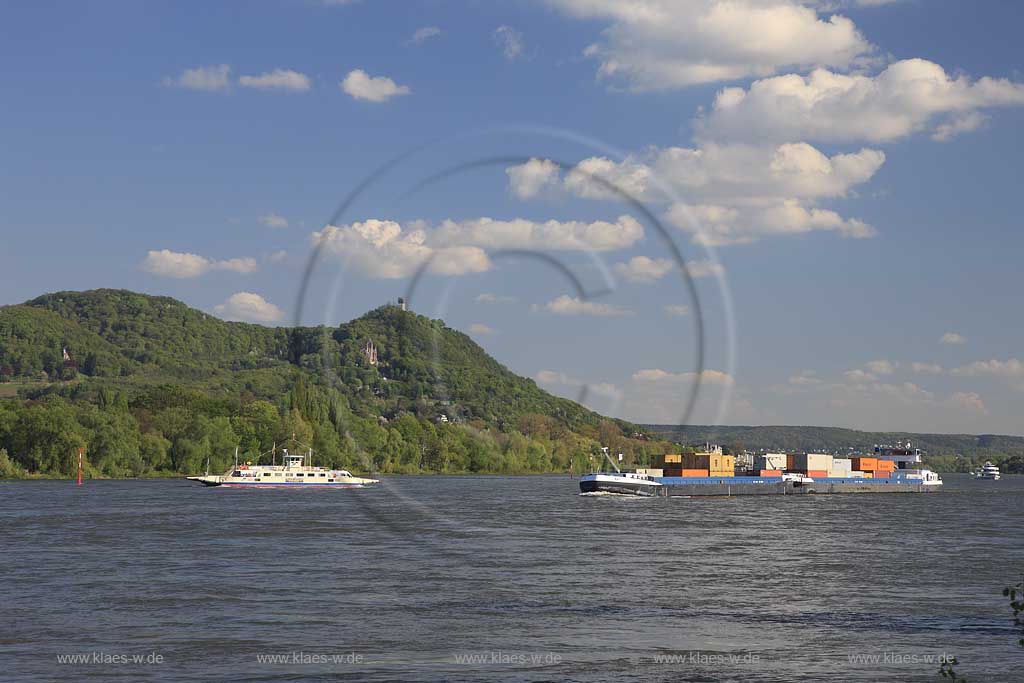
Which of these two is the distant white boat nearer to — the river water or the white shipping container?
the white shipping container

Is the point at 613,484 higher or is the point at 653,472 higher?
the point at 653,472

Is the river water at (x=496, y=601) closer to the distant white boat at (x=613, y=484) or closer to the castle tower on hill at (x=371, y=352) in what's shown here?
the castle tower on hill at (x=371, y=352)

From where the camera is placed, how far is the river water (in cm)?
3741

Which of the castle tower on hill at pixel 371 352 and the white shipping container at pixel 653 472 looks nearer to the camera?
the castle tower on hill at pixel 371 352

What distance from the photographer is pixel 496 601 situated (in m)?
52.2

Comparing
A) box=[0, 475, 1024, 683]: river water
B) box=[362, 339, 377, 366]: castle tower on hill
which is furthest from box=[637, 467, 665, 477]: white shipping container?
box=[0, 475, 1024, 683]: river water

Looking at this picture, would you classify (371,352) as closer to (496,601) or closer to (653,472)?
(653,472)

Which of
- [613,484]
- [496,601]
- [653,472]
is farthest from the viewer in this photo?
[653,472]

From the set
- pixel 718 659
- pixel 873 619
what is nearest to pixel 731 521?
pixel 873 619

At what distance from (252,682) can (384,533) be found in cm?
6087

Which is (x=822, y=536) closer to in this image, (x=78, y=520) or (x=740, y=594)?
(x=740, y=594)

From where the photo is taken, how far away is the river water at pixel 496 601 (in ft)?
123

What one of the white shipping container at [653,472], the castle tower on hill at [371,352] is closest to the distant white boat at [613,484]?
the white shipping container at [653,472]

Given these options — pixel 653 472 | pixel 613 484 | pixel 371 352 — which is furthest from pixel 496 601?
pixel 653 472
